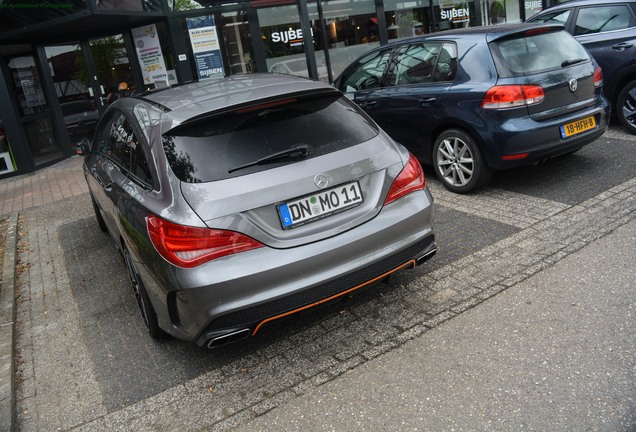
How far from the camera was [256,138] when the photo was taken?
10.6ft

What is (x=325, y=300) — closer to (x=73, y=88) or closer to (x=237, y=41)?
(x=237, y=41)

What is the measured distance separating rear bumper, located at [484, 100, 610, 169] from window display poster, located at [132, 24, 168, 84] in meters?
8.80

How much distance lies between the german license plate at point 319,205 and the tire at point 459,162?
8.65 feet

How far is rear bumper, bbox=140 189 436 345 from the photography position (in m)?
2.88

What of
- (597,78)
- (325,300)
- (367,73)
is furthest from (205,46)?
(325,300)

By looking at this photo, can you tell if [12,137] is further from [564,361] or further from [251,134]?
[564,361]

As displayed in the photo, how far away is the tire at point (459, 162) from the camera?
5496mm

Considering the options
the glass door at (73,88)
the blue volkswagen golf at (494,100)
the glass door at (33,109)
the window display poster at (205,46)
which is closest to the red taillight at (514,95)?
the blue volkswagen golf at (494,100)

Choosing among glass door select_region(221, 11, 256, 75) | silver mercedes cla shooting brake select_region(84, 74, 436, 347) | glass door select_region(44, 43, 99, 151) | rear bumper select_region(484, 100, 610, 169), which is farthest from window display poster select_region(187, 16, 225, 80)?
silver mercedes cla shooting brake select_region(84, 74, 436, 347)

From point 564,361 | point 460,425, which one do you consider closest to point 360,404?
point 460,425

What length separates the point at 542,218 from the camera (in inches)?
192

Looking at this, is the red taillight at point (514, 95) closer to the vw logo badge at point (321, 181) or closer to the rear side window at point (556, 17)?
the vw logo badge at point (321, 181)

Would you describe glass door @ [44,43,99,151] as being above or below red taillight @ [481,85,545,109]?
above

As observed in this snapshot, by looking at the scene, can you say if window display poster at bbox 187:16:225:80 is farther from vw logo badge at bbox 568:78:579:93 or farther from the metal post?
vw logo badge at bbox 568:78:579:93
